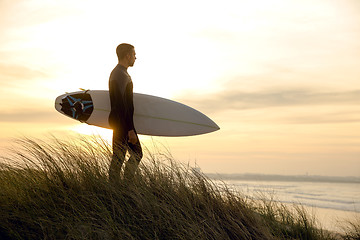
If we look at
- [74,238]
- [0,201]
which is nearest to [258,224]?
[74,238]

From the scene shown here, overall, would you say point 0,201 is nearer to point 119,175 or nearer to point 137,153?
point 119,175

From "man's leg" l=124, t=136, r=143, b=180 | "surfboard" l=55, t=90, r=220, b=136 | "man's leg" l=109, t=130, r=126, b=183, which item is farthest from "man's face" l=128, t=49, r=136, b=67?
"surfboard" l=55, t=90, r=220, b=136

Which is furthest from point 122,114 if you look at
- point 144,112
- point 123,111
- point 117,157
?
point 144,112

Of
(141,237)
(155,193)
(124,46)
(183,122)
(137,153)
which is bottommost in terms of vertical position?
(141,237)

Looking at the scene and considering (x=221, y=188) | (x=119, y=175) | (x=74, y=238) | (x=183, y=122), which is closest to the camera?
(x=74, y=238)

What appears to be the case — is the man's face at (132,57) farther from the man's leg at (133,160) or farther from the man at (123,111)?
the man's leg at (133,160)

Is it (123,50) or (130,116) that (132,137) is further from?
(123,50)

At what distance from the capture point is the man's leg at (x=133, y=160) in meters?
3.57

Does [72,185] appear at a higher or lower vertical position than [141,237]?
higher

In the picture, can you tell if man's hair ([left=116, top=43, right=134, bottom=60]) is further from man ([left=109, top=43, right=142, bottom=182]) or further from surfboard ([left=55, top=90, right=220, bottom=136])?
surfboard ([left=55, top=90, right=220, bottom=136])

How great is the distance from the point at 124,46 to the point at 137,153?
54.1 inches

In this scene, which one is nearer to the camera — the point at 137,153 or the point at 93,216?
the point at 93,216

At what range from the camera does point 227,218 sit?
131 inches

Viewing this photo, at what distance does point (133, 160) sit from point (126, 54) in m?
1.38
